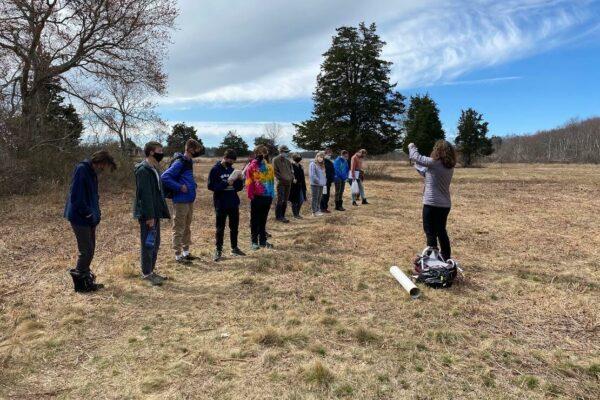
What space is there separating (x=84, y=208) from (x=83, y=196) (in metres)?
0.14

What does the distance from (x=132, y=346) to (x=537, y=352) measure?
363 cm

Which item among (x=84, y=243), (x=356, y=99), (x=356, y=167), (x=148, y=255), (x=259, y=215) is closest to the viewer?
(x=84, y=243)

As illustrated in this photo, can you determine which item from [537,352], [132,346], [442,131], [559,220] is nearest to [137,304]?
[132,346]

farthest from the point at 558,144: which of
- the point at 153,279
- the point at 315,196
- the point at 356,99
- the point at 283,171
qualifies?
the point at 153,279

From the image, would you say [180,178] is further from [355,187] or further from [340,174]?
[355,187]

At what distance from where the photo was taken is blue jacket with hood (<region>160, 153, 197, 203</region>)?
6.07 meters

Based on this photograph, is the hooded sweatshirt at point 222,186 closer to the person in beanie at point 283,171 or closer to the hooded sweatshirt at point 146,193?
the hooded sweatshirt at point 146,193

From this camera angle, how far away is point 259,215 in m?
7.43

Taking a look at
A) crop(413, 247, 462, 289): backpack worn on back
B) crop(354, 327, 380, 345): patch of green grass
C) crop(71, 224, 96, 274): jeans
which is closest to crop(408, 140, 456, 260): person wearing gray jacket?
crop(413, 247, 462, 289): backpack worn on back

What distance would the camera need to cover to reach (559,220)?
10312mm

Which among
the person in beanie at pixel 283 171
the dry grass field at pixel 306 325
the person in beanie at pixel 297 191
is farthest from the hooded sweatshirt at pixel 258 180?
the person in beanie at pixel 297 191

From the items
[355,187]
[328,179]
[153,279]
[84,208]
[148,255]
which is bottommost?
[153,279]

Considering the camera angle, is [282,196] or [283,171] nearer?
[283,171]

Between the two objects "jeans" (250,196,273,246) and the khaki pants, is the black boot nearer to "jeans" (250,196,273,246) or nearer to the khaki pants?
the khaki pants
